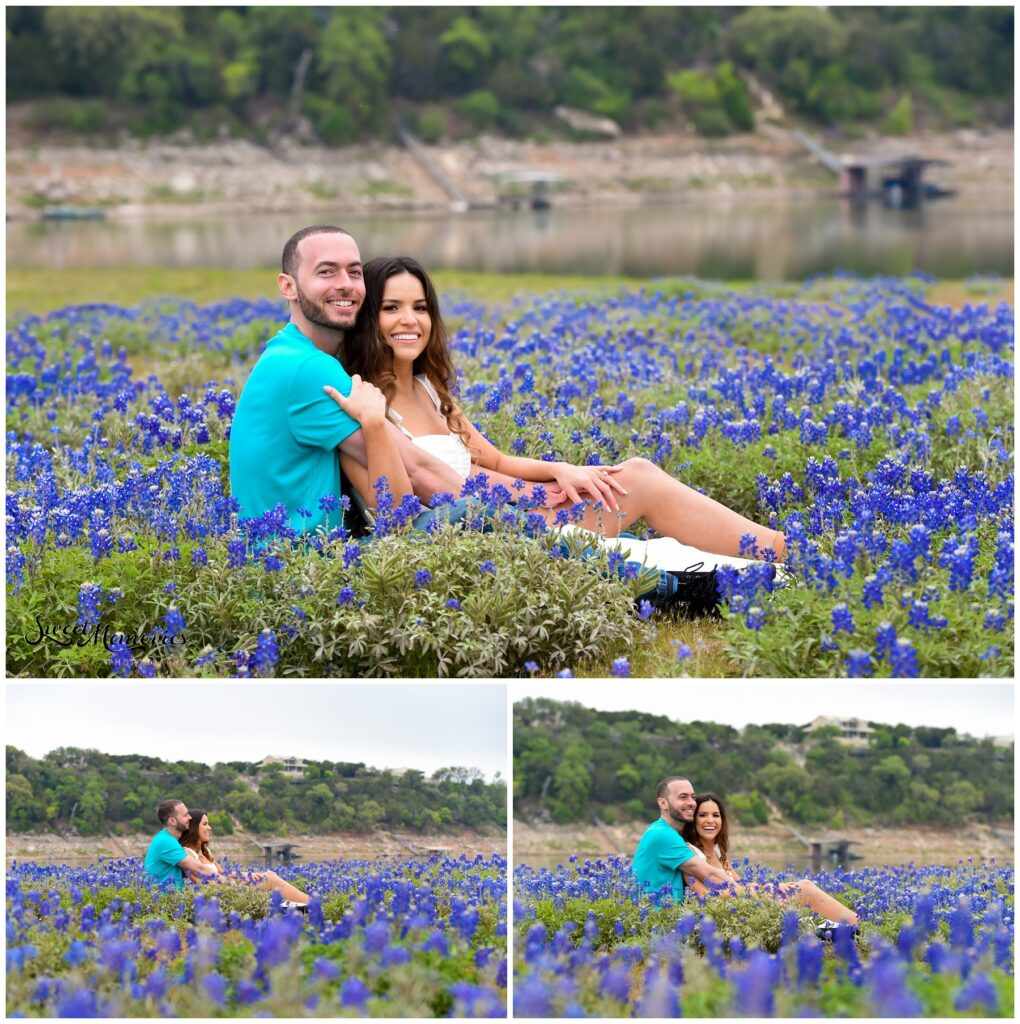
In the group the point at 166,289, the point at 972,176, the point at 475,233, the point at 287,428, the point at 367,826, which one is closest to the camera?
the point at 367,826

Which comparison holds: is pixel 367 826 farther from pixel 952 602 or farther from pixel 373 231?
pixel 373 231

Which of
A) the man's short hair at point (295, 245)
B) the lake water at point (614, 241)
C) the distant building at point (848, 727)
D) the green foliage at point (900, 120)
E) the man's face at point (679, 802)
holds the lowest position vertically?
the man's face at point (679, 802)

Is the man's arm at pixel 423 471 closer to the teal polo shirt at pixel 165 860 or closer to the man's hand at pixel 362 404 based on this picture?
the man's hand at pixel 362 404

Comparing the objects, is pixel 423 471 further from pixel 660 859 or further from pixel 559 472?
pixel 660 859

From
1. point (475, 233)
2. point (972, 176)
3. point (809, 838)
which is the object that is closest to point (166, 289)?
point (809, 838)

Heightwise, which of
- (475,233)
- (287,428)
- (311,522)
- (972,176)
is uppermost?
(972,176)

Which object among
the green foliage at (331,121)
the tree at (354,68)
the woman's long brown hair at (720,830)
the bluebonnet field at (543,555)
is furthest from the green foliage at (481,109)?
the woman's long brown hair at (720,830)
